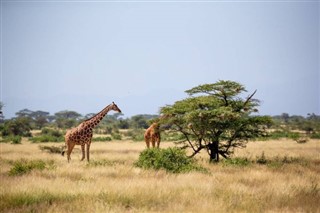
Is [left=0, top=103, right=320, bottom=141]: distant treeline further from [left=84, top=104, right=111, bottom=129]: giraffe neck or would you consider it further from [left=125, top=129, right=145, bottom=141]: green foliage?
[left=84, top=104, right=111, bottom=129]: giraffe neck

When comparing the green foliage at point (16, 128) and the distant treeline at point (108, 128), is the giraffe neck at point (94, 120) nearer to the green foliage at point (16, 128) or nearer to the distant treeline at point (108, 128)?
the distant treeline at point (108, 128)

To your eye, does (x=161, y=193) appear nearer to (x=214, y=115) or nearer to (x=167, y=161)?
(x=167, y=161)

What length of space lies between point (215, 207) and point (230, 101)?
9.49 meters

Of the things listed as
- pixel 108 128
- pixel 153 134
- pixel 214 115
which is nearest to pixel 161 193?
pixel 214 115

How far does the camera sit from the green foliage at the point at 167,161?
13.5m

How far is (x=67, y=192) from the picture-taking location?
8.98 m

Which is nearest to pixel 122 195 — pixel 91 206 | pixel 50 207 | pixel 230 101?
pixel 91 206

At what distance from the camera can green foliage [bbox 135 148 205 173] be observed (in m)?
13.5

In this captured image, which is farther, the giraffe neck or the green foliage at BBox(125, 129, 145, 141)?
the green foliage at BBox(125, 129, 145, 141)

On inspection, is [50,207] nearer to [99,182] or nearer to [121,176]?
[99,182]

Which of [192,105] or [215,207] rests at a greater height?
[192,105]

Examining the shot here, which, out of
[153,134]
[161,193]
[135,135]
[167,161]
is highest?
[153,134]

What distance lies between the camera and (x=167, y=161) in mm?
13930

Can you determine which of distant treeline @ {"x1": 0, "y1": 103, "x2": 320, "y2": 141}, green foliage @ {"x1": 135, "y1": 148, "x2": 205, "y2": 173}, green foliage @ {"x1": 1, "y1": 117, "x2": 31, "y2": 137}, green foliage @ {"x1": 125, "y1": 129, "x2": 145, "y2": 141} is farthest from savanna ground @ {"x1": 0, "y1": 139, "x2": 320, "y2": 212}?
green foliage @ {"x1": 1, "y1": 117, "x2": 31, "y2": 137}
